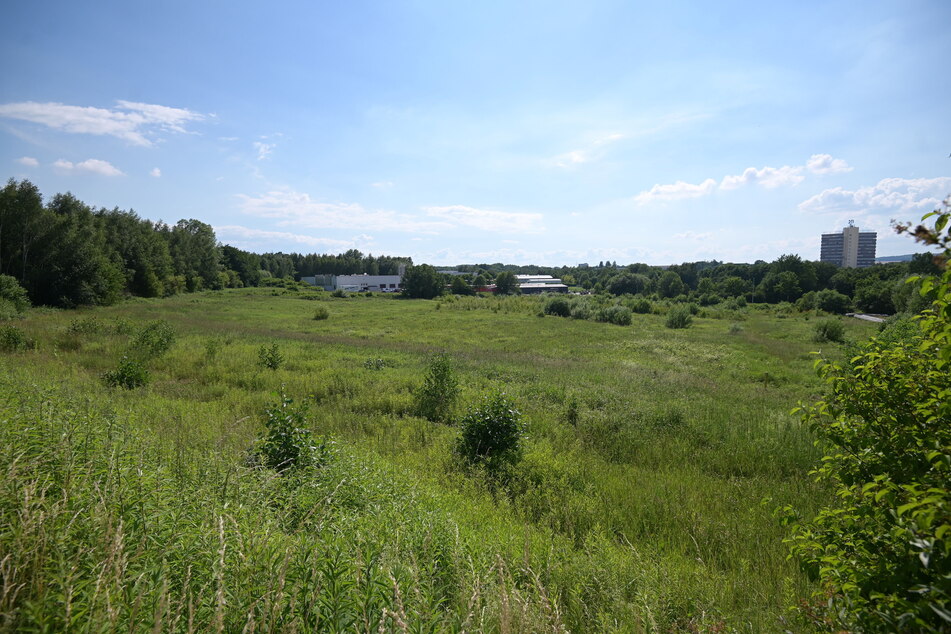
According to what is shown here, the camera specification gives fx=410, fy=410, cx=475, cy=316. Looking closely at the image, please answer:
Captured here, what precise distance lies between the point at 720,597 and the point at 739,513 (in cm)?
285

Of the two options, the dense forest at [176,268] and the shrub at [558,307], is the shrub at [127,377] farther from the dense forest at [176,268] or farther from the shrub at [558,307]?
the shrub at [558,307]

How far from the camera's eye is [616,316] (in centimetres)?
4988

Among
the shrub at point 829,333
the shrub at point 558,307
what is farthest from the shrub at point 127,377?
the shrub at point 558,307

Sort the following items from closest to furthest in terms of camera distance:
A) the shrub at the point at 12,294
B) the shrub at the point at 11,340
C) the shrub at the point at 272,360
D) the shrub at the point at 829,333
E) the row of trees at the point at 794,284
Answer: the shrub at the point at 11,340, the shrub at the point at 272,360, the shrub at the point at 12,294, the shrub at the point at 829,333, the row of trees at the point at 794,284

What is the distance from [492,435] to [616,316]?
44.6 metres

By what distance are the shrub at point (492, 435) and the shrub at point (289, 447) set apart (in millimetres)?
2918

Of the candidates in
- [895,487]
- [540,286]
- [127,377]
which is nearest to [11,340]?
[127,377]

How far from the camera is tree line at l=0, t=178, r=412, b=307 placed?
126 ft

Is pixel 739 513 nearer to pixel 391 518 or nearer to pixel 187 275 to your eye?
pixel 391 518

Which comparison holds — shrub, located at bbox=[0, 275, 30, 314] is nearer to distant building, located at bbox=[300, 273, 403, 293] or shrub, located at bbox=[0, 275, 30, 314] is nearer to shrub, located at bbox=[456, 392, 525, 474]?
shrub, located at bbox=[456, 392, 525, 474]

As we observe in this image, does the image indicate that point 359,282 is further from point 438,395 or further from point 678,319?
point 438,395

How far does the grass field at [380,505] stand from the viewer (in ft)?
8.71

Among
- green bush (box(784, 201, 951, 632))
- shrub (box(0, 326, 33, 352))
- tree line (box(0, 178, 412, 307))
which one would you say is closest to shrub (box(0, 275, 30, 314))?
tree line (box(0, 178, 412, 307))

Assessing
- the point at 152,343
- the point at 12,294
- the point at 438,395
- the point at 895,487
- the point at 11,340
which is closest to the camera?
the point at 895,487
